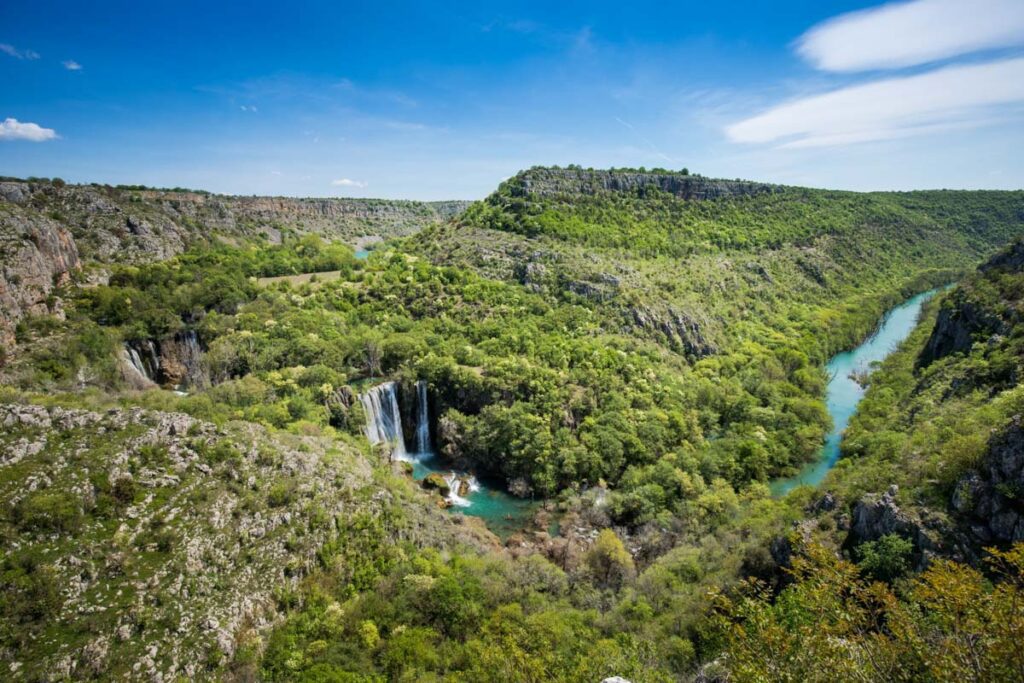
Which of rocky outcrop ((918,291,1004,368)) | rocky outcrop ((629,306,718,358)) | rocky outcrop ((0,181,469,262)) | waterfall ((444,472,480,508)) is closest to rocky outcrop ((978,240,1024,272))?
rocky outcrop ((918,291,1004,368))

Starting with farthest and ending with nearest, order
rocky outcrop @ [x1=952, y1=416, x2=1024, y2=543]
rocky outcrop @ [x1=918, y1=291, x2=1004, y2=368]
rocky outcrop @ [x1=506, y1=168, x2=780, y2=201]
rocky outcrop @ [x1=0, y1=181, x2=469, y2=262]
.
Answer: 1. rocky outcrop @ [x1=506, y1=168, x2=780, y2=201]
2. rocky outcrop @ [x1=0, y1=181, x2=469, y2=262]
3. rocky outcrop @ [x1=918, y1=291, x2=1004, y2=368]
4. rocky outcrop @ [x1=952, y1=416, x2=1024, y2=543]

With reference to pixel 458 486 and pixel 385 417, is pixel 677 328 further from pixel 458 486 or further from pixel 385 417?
pixel 385 417

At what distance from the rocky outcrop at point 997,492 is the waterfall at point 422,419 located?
45.5 m

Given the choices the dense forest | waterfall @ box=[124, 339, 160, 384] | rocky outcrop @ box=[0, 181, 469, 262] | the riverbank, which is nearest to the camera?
the dense forest

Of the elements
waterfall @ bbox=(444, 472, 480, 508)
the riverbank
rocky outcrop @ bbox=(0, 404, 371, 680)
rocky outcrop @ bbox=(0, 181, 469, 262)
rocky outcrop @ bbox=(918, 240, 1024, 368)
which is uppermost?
rocky outcrop @ bbox=(0, 181, 469, 262)

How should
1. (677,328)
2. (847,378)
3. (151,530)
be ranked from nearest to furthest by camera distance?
(151,530), (677,328), (847,378)

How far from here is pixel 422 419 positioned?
2244 inches

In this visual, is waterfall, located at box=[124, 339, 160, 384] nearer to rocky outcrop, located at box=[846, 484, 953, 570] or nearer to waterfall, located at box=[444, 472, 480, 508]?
waterfall, located at box=[444, 472, 480, 508]

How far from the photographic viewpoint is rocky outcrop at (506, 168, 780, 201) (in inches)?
4114

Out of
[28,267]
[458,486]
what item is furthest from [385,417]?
[28,267]

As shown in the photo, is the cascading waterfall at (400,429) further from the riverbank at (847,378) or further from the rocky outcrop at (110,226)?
the rocky outcrop at (110,226)

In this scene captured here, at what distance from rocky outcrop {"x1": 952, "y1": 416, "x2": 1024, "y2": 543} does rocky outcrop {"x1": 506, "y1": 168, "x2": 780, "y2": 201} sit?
86.7 metres

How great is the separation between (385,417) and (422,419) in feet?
14.6

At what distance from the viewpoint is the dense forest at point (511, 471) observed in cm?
2134
